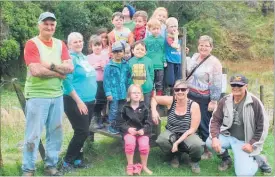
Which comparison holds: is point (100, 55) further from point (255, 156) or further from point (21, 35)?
point (21, 35)

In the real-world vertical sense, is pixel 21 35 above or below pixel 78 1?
below

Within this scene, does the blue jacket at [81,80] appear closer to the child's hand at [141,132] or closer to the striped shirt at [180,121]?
the child's hand at [141,132]

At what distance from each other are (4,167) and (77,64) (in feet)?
5.30

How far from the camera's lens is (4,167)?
579cm

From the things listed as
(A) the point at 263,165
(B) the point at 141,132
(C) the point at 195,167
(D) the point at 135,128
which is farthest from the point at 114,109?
(A) the point at 263,165

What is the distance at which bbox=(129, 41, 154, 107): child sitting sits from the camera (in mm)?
6218

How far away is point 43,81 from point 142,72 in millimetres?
1558

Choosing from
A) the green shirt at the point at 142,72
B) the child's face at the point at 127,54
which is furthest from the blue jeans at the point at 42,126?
the child's face at the point at 127,54

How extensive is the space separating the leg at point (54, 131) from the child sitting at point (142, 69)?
1265mm

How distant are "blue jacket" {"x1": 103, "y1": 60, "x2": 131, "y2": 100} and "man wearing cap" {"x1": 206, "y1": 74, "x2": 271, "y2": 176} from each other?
4.25 feet

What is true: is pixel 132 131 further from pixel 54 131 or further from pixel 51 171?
pixel 51 171

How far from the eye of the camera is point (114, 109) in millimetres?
6266

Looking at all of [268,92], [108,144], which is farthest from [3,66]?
[108,144]

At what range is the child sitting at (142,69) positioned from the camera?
6.22 m
